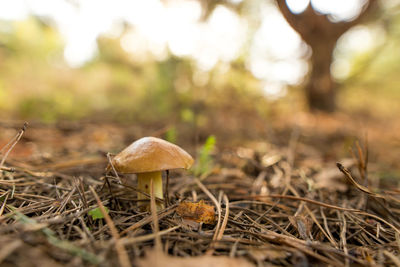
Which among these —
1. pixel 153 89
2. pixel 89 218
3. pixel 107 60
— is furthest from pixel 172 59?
pixel 107 60

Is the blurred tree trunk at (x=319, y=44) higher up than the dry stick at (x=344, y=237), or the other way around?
the blurred tree trunk at (x=319, y=44)

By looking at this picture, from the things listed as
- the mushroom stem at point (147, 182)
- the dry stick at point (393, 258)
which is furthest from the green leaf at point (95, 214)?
the dry stick at point (393, 258)

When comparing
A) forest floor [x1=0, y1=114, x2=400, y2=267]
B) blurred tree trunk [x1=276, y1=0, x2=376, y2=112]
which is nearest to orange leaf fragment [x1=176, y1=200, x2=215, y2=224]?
forest floor [x1=0, y1=114, x2=400, y2=267]

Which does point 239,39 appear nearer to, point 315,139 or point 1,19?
point 315,139

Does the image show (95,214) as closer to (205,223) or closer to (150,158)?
(150,158)

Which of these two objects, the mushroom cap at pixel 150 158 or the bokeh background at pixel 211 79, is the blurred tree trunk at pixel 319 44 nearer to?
the bokeh background at pixel 211 79

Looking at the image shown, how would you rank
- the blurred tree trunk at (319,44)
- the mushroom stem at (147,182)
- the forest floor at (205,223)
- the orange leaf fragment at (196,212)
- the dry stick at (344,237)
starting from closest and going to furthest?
1. the forest floor at (205,223)
2. the dry stick at (344,237)
3. the orange leaf fragment at (196,212)
4. the mushroom stem at (147,182)
5. the blurred tree trunk at (319,44)

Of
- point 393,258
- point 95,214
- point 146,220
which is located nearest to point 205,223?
point 146,220

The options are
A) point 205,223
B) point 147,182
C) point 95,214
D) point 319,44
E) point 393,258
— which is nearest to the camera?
point 393,258
